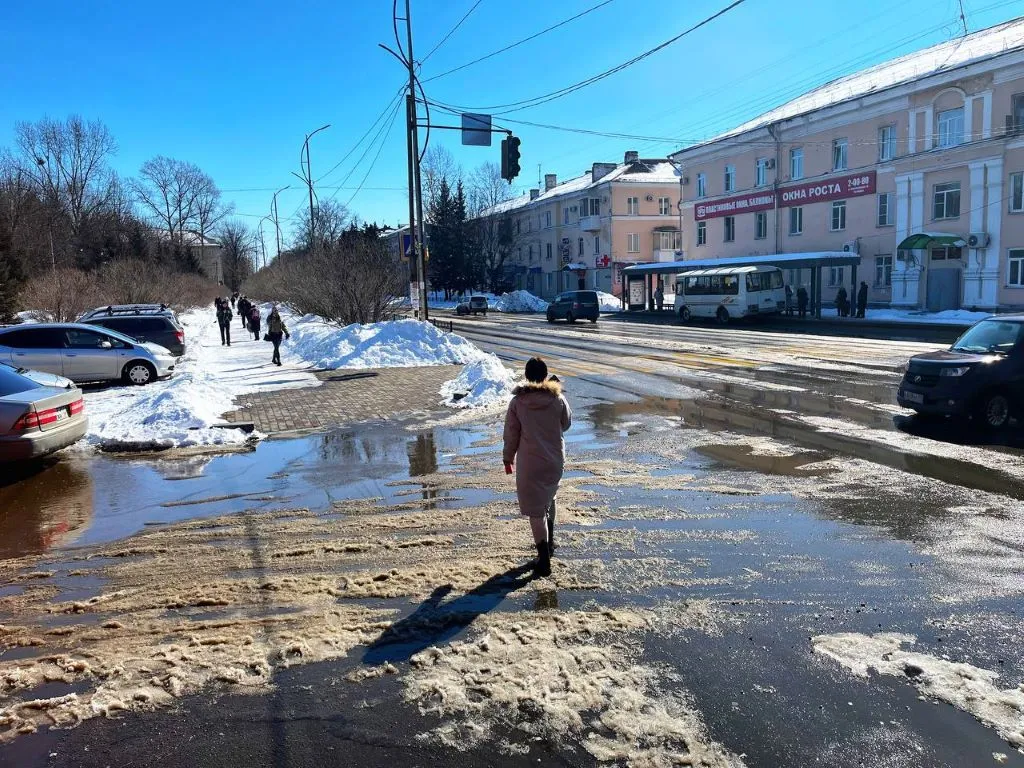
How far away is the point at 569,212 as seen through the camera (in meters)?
69.9

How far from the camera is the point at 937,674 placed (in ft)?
12.5

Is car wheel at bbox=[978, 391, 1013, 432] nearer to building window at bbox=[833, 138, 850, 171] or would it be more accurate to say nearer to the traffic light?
the traffic light

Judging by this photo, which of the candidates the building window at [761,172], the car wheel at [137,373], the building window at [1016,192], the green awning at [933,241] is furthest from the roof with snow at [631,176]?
the car wheel at [137,373]

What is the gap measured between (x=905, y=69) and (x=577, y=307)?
67.8 feet

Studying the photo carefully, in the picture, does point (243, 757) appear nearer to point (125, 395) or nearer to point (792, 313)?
point (125, 395)

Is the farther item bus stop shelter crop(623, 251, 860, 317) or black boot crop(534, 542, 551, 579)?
bus stop shelter crop(623, 251, 860, 317)

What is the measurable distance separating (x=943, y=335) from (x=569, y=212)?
4771 cm

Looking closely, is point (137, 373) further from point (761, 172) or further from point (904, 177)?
point (761, 172)

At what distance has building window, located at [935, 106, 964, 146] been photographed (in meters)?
32.8

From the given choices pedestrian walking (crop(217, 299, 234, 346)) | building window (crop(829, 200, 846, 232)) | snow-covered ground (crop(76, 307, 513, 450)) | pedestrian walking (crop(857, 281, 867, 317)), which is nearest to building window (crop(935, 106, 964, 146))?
building window (crop(829, 200, 846, 232))

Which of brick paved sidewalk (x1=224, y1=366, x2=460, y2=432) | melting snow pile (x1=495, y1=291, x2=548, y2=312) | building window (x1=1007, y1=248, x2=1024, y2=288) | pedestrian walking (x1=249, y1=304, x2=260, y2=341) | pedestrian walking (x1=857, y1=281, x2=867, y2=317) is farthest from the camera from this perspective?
melting snow pile (x1=495, y1=291, x2=548, y2=312)

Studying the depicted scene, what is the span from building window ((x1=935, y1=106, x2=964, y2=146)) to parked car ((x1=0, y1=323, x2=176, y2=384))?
34022mm

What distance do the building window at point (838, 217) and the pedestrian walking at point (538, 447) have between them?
3897cm

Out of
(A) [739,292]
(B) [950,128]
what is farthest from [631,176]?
(B) [950,128]
